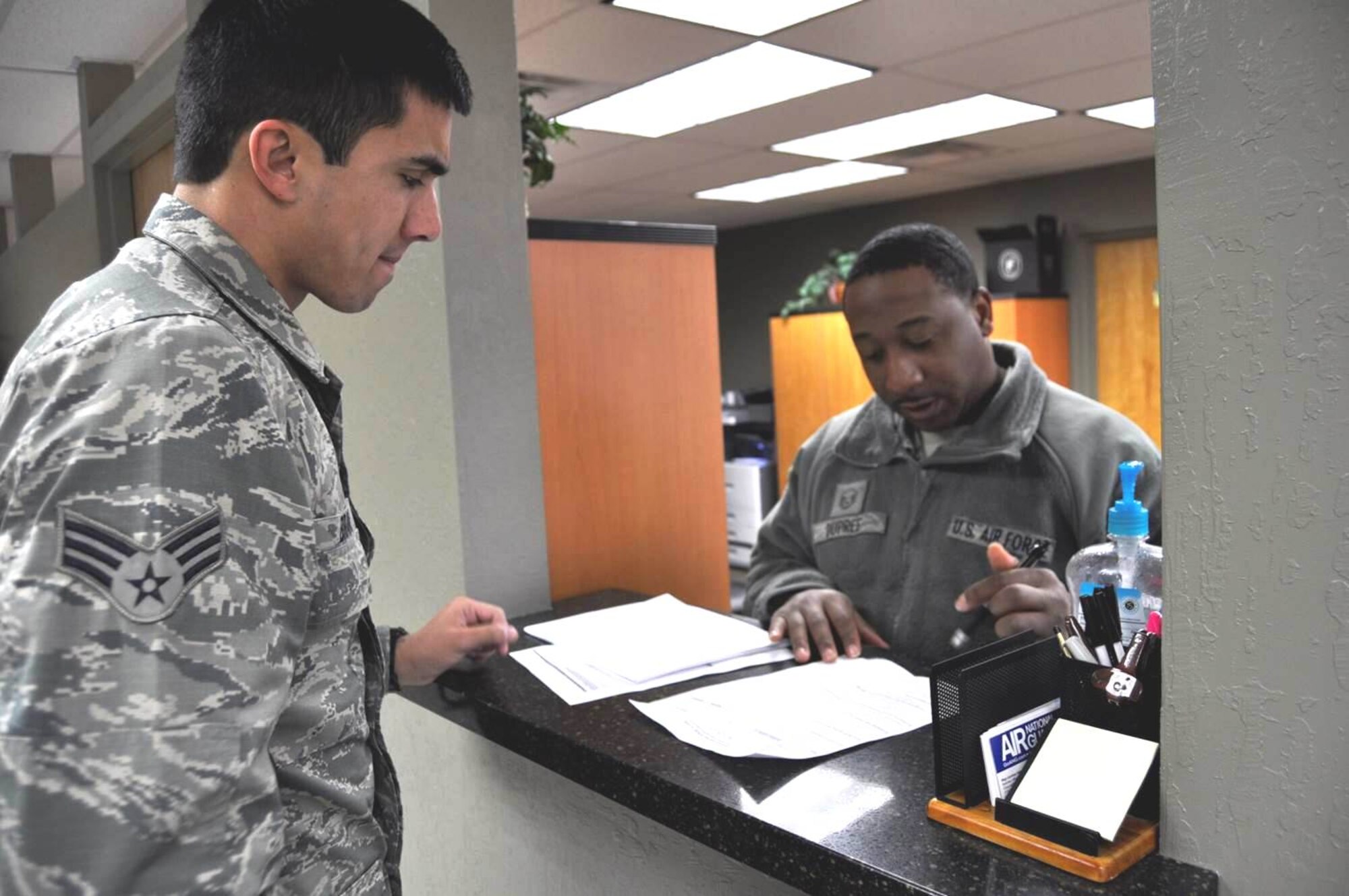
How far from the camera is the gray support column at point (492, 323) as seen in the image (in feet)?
4.76

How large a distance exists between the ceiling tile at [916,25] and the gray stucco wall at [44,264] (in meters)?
2.39

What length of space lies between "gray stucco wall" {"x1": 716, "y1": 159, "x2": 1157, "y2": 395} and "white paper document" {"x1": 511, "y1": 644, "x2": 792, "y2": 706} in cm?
410

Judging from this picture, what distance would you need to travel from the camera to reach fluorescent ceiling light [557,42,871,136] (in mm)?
3410

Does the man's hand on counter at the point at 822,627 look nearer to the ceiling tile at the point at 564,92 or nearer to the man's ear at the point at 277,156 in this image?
the man's ear at the point at 277,156

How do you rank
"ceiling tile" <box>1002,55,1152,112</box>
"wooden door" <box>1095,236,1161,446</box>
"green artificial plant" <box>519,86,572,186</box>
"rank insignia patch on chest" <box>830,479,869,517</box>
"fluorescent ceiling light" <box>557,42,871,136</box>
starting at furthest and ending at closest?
"wooden door" <box>1095,236,1161,446</box>
"ceiling tile" <box>1002,55,1152,112</box>
"fluorescent ceiling light" <box>557,42,871,136</box>
"green artificial plant" <box>519,86,572,186</box>
"rank insignia patch on chest" <box>830,479,869,517</box>

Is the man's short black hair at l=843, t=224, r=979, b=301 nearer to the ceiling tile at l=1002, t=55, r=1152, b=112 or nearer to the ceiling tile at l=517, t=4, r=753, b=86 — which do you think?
the ceiling tile at l=517, t=4, r=753, b=86

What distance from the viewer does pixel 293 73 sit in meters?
0.79

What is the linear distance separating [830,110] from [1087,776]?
3.77 metres

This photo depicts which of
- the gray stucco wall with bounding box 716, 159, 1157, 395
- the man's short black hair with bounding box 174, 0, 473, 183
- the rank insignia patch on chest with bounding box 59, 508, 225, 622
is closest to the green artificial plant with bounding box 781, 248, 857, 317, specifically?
the gray stucco wall with bounding box 716, 159, 1157, 395

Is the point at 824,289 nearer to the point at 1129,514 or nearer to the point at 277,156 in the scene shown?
the point at 1129,514

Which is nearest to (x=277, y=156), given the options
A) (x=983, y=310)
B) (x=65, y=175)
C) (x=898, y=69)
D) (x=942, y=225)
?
(x=983, y=310)

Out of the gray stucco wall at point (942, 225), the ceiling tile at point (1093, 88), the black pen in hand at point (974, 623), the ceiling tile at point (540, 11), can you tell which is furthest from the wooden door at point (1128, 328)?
the black pen in hand at point (974, 623)

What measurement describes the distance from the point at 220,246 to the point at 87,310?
13 cm

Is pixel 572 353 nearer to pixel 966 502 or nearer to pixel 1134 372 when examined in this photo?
pixel 966 502
